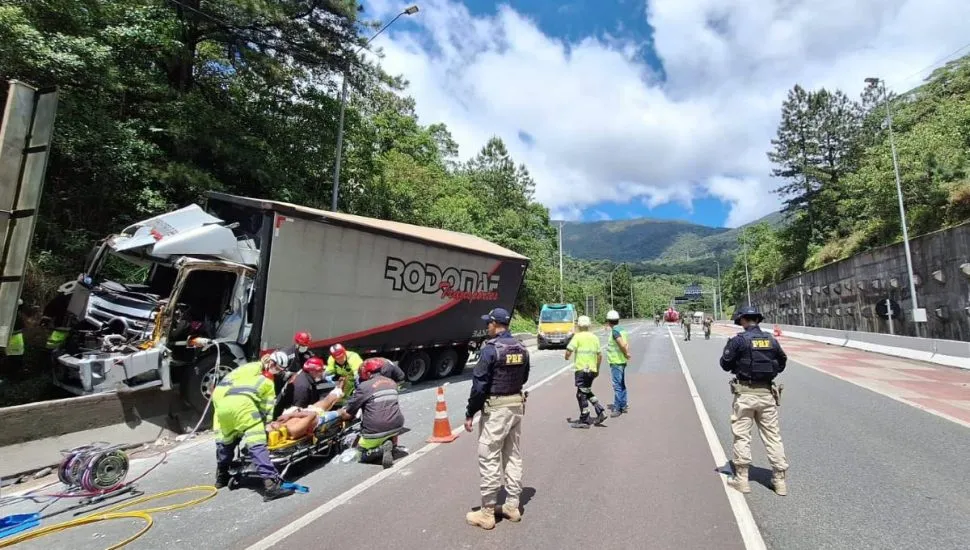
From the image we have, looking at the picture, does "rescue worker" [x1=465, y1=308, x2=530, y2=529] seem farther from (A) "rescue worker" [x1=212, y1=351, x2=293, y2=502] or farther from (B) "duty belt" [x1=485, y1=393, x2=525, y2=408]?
(A) "rescue worker" [x1=212, y1=351, x2=293, y2=502]

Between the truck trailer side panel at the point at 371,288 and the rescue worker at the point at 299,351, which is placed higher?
the truck trailer side panel at the point at 371,288

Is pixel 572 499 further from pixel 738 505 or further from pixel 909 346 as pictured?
pixel 909 346

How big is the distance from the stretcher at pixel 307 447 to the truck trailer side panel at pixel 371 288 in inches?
116

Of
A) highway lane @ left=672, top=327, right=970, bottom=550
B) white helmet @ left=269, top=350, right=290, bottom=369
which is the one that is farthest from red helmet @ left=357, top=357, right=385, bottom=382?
highway lane @ left=672, top=327, right=970, bottom=550

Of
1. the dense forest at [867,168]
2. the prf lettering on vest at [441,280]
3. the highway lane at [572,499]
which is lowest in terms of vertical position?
the highway lane at [572,499]

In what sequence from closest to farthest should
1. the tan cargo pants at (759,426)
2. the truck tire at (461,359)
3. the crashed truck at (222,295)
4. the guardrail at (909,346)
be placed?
the tan cargo pants at (759,426) < the crashed truck at (222,295) < the truck tire at (461,359) < the guardrail at (909,346)

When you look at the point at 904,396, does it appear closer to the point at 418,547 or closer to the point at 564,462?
the point at 564,462

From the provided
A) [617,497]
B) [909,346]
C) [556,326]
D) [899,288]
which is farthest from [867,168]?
[617,497]

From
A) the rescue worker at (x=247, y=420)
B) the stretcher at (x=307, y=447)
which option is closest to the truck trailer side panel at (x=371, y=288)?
the stretcher at (x=307, y=447)

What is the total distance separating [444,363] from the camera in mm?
13422

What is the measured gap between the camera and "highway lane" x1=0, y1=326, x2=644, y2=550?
4.03 metres

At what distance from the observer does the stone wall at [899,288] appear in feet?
61.1

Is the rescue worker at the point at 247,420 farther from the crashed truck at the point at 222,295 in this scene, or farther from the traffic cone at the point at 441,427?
the crashed truck at the point at 222,295

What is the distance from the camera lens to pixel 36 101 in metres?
4.26
